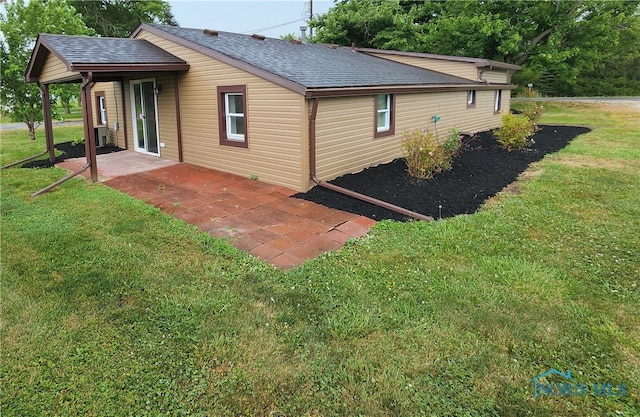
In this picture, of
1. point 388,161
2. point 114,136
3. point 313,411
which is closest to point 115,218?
point 313,411

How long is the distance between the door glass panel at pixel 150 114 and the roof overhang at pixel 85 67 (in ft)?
2.99

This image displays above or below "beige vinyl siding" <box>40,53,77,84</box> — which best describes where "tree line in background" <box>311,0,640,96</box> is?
above

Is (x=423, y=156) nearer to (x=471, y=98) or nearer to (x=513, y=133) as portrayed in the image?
(x=513, y=133)

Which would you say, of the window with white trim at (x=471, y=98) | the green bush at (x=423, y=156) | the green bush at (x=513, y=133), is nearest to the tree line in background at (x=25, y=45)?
the green bush at (x=423, y=156)

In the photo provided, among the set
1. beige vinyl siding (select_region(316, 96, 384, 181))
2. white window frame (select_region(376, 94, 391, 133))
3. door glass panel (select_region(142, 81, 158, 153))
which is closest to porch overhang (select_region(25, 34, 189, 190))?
door glass panel (select_region(142, 81, 158, 153))

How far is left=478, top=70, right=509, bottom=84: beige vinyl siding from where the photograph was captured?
608 inches

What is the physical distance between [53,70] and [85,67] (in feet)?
8.63

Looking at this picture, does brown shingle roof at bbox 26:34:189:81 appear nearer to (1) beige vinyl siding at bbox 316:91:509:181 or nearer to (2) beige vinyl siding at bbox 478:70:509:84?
(1) beige vinyl siding at bbox 316:91:509:181

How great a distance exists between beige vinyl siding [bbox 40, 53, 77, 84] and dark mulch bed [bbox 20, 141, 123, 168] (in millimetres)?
1921

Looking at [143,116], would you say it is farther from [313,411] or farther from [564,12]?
[564,12]

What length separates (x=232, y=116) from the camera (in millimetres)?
8555

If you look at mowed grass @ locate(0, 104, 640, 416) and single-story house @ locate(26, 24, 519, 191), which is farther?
single-story house @ locate(26, 24, 519, 191)

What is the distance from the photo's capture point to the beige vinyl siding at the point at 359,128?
7.65m

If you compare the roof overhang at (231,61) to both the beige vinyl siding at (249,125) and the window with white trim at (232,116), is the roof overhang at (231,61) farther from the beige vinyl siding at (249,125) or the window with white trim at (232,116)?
the window with white trim at (232,116)
